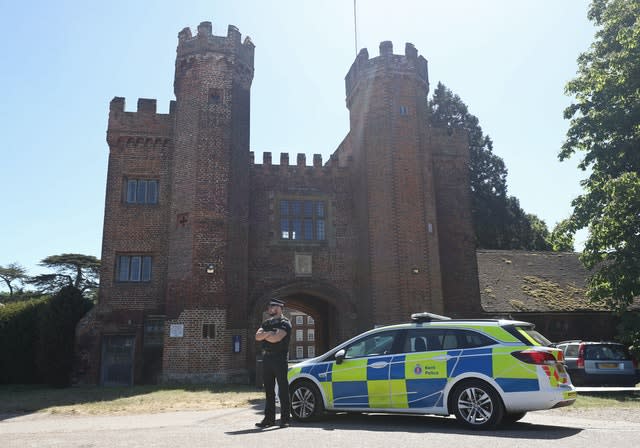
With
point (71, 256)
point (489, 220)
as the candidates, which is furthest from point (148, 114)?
point (71, 256)

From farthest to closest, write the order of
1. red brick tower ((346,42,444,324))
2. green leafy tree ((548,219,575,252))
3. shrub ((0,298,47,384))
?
shrub ((0,298,47,384)) < red brick tower ((346,42,444,324)) < green leafy tree ((548,219,575,252))

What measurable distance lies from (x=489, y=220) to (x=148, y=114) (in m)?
25.5

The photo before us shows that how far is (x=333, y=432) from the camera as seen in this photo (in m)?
6.99

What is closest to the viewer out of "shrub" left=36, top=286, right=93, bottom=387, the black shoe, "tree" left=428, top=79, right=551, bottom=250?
the black shoe

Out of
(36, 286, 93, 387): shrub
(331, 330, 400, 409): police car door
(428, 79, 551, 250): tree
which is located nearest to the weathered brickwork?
(36, 286, 93, 387): shrub

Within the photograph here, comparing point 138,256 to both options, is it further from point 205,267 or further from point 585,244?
point 585,244

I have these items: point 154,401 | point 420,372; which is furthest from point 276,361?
point 154,401

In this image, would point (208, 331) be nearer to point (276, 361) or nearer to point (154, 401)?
point (154, 401)

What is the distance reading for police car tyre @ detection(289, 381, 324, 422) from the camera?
836cm

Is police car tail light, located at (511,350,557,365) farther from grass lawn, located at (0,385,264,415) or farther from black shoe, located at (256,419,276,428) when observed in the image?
grass lawn, located at (0,385,264,415)

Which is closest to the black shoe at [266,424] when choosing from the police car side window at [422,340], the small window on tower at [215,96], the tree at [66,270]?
the police car side window at [422,340]

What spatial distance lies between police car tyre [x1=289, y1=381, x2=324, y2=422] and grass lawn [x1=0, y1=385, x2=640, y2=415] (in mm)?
3717

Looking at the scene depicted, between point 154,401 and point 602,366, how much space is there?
12.9 m

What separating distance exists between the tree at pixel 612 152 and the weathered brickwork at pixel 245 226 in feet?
17.9
